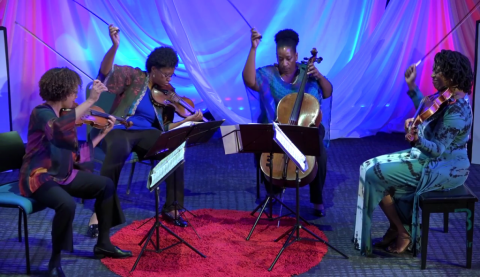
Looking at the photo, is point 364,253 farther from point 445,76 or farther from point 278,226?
point 445,76

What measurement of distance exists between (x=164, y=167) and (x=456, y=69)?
65.6 inches

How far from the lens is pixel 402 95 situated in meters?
6.78

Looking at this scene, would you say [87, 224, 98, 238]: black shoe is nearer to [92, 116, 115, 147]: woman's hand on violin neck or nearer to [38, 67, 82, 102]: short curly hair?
[92, 116, 115, 147]: woman's hand on violin neck

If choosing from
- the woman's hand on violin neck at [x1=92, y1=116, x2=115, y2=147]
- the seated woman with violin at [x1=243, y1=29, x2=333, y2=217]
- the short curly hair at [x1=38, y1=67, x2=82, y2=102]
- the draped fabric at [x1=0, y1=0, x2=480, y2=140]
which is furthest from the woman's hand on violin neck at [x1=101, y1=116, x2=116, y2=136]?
the draped fabric at [x1=0, y1=0, x2=480, y2=140]

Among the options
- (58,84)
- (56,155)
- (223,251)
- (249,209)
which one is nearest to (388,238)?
(223,251)

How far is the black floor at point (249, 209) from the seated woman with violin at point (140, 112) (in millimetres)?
416

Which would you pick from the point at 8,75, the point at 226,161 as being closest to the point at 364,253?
the point at 226,161

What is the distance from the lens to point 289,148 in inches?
120

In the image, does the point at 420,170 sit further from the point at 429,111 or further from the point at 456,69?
the point at 456,69

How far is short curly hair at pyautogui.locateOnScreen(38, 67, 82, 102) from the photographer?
10.2ft

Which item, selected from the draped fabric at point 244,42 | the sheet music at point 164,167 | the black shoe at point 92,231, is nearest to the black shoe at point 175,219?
the black shoe at point 92,231

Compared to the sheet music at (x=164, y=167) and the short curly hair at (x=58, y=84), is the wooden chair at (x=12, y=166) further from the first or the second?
the sheet music at (x=164, y=167)

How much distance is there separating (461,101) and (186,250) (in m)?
1.79

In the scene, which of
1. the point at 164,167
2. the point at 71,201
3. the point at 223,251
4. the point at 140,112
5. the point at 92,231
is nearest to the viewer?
the point at 164,167
